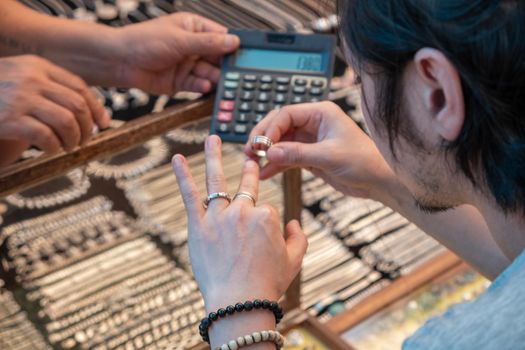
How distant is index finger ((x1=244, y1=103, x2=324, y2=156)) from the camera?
75 cm

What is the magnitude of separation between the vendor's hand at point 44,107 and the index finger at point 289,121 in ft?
0.53

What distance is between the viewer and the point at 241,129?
789mm

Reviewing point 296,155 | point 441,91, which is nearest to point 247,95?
point 296,155

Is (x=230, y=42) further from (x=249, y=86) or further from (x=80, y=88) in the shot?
(x=80, y=88)

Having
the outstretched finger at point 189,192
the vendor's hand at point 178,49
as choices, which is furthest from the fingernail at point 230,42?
the outstretched finger at point 189,192

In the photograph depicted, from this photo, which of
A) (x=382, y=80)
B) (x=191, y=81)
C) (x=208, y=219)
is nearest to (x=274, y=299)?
(x=208, y=219)

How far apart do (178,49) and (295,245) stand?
298mm

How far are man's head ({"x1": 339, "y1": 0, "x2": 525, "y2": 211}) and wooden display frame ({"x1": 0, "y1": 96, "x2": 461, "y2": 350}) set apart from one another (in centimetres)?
23

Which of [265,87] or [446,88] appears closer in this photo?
[446,88]

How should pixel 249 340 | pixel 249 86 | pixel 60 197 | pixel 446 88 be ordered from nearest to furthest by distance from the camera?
pixel 446 88 → pixel 249 340 → pixel 249 86 → pixel 60 197

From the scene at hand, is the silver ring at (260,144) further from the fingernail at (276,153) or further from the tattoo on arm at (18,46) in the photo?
the tattoo on arm at (18,46)

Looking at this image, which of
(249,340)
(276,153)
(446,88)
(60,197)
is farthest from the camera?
(60,197)

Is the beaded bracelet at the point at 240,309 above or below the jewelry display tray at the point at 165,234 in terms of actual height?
above

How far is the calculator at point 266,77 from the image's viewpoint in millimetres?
798
